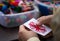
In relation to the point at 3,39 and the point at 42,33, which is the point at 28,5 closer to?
the point at 3,39

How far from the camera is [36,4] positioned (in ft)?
5.08

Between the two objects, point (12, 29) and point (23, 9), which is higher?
point (23, 9)

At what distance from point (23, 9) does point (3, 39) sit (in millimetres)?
434

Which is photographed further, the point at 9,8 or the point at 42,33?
the point at 9,8

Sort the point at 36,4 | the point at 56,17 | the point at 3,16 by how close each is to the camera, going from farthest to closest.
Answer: the point at 36,4 → the point at 3,16 → the point at 56,17

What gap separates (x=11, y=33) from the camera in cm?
126

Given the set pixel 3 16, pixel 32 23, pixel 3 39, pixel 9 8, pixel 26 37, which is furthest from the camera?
pixel 9 8

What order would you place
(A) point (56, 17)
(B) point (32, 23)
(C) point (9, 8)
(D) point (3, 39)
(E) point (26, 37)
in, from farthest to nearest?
(C) point (9, 8)
(D) point (3, 39)
(B) point (32, 23)
(E) point (26, 37)
(A) point (56, 17)

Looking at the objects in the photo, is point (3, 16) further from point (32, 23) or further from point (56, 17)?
point (56, 17)

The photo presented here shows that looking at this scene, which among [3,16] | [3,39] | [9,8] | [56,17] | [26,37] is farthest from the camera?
[9,8]

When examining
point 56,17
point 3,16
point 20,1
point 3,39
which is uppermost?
point 56,17

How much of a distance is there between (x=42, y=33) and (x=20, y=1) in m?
0.81

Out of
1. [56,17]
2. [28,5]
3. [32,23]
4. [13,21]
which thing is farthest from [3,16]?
[56,17]

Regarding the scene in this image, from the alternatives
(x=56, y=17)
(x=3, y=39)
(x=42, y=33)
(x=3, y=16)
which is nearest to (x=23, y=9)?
(x=3, y=16)
